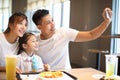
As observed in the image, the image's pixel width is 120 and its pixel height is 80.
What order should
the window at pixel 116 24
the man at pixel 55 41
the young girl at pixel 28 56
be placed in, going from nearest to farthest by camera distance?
the young girl at pixel 28 56
the man at pixel 55 41
the window at pixel 116 24

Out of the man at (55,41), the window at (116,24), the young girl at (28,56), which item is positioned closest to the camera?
the young girl at (28,56)

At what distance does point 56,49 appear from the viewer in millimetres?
2070

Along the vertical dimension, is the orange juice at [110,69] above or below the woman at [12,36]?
below

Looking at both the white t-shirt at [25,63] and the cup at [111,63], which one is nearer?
the cup at [111,63]

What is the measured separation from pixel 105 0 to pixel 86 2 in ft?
Result: 2.13

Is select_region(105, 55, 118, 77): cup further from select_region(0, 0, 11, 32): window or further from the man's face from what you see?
select_region(0, 0, 11, 32): window

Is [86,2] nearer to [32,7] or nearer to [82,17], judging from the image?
[82,17]

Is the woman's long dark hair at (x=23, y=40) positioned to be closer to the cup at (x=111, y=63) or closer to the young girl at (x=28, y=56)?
the young girl at (x=28, y=56)

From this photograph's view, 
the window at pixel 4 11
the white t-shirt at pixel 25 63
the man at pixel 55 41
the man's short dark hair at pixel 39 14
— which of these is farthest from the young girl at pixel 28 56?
the window at pixel 4 11

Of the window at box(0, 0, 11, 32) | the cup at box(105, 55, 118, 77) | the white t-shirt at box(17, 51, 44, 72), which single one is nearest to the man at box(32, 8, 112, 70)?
the white t-shirt at box(17, 51, 44, 72)

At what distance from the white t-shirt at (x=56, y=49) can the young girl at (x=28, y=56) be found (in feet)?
0.32

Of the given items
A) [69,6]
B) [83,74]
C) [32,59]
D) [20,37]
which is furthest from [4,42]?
[69,6]

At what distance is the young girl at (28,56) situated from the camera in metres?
1.78

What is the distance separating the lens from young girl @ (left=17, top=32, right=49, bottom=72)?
1780 mm
